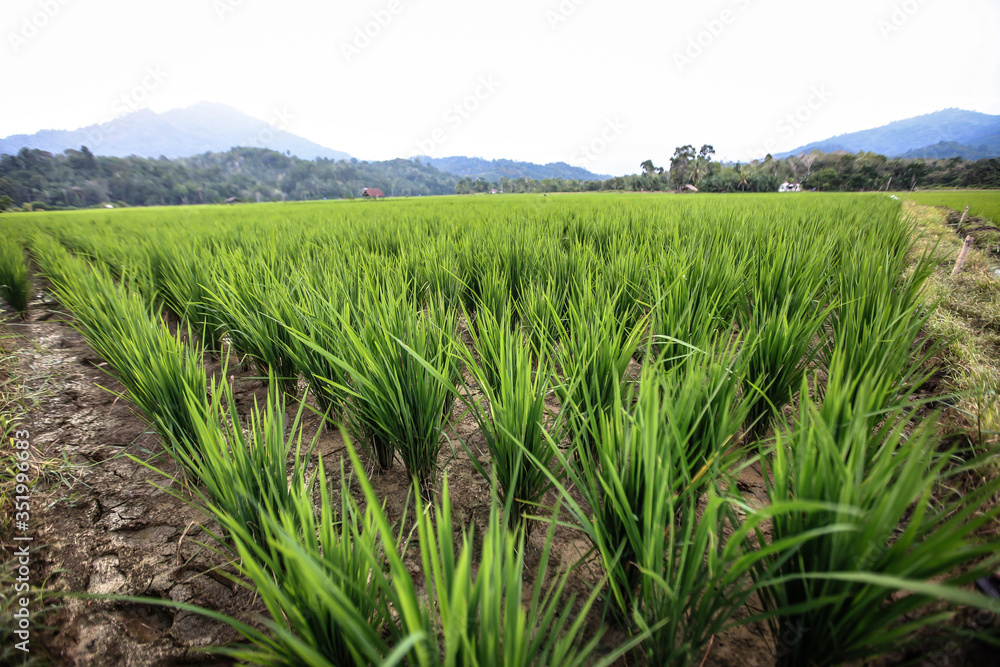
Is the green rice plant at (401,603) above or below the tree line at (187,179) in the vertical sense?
below

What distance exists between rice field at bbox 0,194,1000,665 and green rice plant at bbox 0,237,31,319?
2.00 m

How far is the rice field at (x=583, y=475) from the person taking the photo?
20.2 inches

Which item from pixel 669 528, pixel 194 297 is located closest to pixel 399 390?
pixel 669 528

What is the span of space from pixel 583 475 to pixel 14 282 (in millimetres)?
4422

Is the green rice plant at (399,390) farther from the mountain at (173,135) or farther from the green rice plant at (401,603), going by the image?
the mountain at (173,135)

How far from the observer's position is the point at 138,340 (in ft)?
4.33

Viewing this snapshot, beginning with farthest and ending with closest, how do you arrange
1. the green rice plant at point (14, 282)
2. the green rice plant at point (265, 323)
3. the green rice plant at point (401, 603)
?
the green rice plant at point (14, 282)
the green rice plant at point (265, 323)
the green rice plant at point (401, 603)

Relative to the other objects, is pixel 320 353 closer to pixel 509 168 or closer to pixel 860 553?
pixel 860 553

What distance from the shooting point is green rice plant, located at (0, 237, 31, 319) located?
2926 millimetres

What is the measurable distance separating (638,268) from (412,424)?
4.57ft

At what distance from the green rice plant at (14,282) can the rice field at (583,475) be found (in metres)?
2.00

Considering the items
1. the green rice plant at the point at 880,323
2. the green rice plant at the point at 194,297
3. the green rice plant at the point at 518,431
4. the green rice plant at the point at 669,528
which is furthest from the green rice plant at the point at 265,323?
the green rice plant at the point at 880,323

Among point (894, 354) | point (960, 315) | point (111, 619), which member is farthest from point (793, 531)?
point (960, 315)

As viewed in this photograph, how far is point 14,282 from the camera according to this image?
292 centimetres
